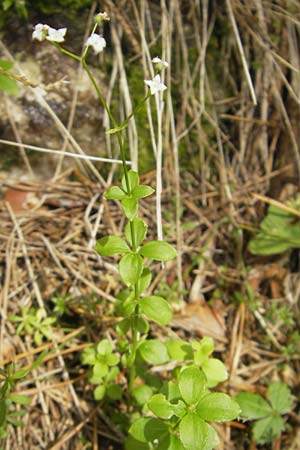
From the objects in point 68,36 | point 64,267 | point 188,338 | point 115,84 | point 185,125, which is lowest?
point 188,338

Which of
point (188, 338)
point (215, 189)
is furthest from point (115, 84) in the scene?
point (188, 338)

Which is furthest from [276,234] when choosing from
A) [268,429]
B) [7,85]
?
[7,85]

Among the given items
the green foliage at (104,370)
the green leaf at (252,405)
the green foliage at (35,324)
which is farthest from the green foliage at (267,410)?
the green foliage at (35,324)

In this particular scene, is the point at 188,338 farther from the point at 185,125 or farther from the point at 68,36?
the point at 68,36

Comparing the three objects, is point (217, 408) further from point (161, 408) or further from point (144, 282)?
point (144, 282)

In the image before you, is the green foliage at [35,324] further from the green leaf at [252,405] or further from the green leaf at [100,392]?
the green leaf at [252,405]
